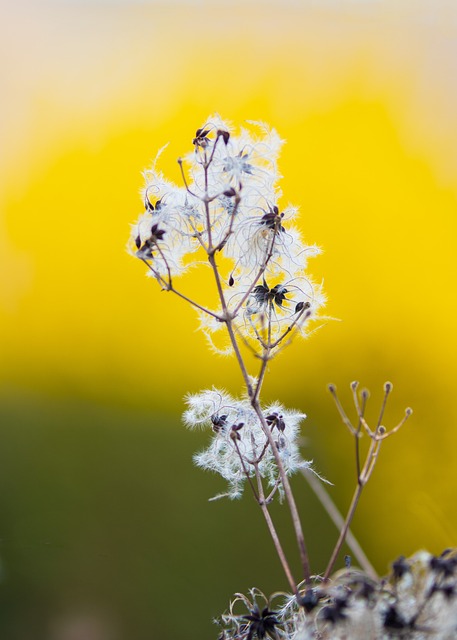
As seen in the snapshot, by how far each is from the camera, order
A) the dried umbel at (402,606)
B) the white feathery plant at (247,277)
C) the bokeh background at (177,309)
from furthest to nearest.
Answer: the bokeh background at (177,309), the white feathery plant at (247,277), the dried umbel at (402,606)

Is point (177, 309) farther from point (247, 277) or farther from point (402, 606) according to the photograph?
point (402, 606)

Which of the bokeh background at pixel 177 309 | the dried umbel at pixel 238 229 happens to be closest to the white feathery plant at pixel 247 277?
the dried umbel at pixel 238 229

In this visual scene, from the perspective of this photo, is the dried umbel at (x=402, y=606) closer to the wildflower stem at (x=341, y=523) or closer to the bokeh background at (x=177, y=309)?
the wildflower stem at (x=341, y=523)

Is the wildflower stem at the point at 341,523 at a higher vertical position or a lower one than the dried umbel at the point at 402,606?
higher

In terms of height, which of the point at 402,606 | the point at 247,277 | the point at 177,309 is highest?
the point at 177,309

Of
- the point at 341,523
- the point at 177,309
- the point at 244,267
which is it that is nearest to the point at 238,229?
the point at 244,267

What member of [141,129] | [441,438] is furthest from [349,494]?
[141,129]

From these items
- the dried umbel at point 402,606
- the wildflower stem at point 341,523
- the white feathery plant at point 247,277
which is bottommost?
the dried umbel at point 402,606

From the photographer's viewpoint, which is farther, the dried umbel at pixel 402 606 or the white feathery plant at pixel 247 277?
the white feathery plant at pixel 247 277
